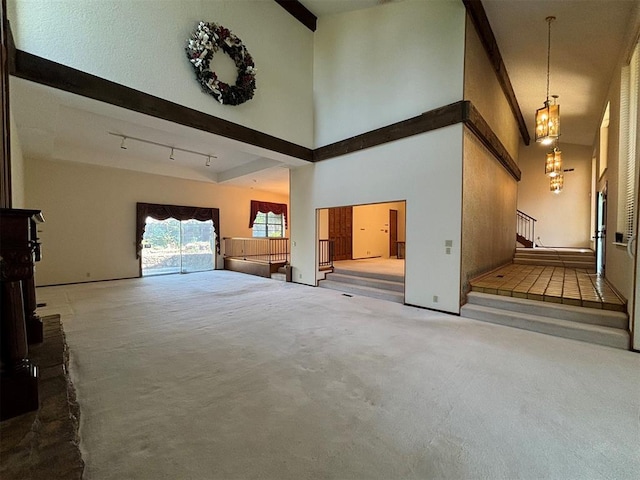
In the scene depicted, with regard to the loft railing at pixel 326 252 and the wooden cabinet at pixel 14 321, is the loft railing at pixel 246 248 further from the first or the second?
the wooden cabinet at pixel 14 321

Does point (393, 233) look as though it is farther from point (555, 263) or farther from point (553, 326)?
point (553, 326)

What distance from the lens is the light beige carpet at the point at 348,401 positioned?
1589mm

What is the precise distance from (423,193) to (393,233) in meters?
7.26

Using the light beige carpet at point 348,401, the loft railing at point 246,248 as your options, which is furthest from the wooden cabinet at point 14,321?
the loft railing at point 246,248

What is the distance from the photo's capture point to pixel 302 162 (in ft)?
22.5

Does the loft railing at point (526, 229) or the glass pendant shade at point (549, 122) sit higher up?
the glass pendant shade at point (549, 122)

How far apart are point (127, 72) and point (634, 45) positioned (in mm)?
7171

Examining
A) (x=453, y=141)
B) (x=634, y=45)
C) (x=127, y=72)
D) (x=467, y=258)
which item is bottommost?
(x=467, y=258)

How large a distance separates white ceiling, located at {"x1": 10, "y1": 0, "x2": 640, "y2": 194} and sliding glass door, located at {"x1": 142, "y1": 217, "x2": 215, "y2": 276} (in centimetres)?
172

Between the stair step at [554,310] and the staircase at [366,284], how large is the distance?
4.63 feet

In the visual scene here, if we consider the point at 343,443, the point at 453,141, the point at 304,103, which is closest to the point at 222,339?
the point at 343,443

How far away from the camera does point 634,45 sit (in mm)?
3904

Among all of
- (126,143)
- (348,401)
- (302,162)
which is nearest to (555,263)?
(302,162)

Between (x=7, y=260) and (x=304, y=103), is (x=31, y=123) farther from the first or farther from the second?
(x=304, y=103)
